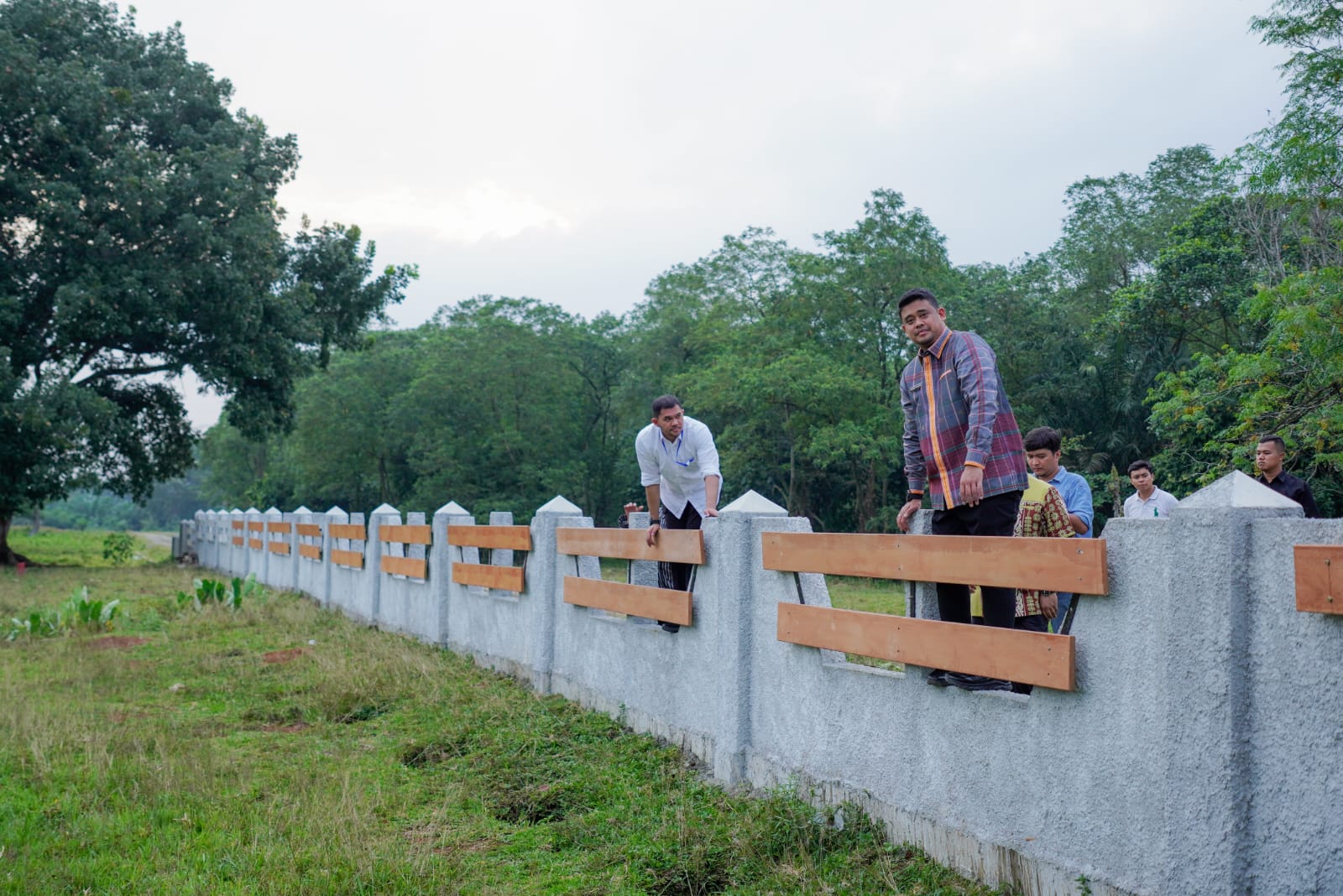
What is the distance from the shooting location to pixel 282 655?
9.69 metres

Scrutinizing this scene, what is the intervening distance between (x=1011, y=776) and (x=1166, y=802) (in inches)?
23.8

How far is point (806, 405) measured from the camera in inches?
1216

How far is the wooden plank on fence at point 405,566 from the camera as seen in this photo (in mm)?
10234

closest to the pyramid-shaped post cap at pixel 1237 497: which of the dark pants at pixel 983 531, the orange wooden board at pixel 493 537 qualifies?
the dark pants at pixel 983 531

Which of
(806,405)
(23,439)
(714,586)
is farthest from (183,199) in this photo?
(714,586)

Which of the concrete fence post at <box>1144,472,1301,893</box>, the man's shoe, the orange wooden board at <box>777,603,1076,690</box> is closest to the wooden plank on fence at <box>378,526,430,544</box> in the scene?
the orange wooden board at <box>777,603,1076,690</box>

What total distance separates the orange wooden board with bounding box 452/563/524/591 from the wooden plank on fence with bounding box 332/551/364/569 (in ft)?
11.6

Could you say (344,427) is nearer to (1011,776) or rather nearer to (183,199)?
(183,199)

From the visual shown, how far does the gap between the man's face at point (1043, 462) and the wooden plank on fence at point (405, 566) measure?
6.18 meters

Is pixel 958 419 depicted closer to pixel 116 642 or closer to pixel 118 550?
pixel 116 642

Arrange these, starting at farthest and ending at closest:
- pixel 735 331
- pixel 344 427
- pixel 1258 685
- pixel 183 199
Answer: pixel 344 427 → pixel 735 331 → pixel 183 199 → pixel 1258 685

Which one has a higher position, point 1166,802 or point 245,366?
point 245,366

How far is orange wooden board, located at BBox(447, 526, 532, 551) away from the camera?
25.9 feet

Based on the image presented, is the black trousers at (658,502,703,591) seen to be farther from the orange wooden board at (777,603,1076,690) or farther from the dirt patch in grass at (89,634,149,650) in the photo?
the dirt patch in grass at (89,634,149,650)
